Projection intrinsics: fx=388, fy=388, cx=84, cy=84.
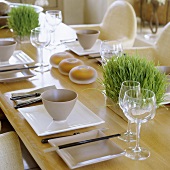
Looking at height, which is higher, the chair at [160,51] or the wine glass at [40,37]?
the wine glass at [40,37]

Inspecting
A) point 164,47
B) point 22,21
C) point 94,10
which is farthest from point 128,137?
point 94,10

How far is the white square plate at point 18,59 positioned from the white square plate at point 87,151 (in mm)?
852

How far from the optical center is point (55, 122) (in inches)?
52.4

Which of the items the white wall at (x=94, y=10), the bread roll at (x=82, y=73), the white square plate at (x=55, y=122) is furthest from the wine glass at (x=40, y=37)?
the white wall at (x=94, y=10)

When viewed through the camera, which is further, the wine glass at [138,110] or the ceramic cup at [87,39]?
the ceramic cup at [87,39]

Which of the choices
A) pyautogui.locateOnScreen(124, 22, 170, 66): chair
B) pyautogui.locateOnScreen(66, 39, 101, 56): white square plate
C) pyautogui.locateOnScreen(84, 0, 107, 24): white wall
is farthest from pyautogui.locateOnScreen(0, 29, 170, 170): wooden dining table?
pyautogui.locateOnScreen(84, 0, 107, 24): white wall

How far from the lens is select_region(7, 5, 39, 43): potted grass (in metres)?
2.45

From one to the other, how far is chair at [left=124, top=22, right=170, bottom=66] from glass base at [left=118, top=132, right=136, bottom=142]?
1.14 m

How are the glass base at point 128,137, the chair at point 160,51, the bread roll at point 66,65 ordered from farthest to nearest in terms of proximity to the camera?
the chair at point 160,51
the bread roll at point 66,65
the glass base at point 128,137

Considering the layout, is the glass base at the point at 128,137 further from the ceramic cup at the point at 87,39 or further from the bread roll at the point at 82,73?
the ceramic cup at the point at 87,39

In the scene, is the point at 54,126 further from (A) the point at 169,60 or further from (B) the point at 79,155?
(A) the point at 169,60

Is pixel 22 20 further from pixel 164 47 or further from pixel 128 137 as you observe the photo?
pixel 128 137

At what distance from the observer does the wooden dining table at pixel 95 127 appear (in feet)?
3.61

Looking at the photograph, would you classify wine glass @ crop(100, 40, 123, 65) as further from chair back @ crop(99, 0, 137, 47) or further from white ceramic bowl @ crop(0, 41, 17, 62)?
chair back @ crop(99, 0, 137, 47)
